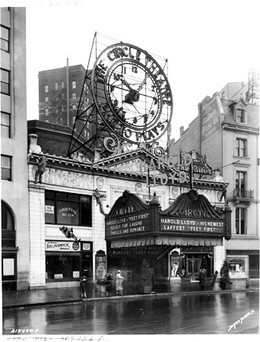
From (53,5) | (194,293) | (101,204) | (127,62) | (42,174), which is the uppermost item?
(127,62)

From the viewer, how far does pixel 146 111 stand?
39.6 metres

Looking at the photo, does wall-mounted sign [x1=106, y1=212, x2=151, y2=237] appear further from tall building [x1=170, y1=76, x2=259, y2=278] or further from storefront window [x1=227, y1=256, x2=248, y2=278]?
storefront window [x1=227, y1=256, x2=248, y2=278]

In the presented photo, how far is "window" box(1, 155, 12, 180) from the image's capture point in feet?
96.9

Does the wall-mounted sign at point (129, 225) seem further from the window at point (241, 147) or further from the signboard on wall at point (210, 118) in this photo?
the signboard on wall at point (210, 118)

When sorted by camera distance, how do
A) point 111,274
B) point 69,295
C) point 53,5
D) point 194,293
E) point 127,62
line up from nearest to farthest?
point 53,5
point 69,295
point 194,293
point 111,274
point 127,62

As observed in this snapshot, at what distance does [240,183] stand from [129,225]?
54.7ft

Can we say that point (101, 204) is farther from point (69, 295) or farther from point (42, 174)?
point (69, 295)

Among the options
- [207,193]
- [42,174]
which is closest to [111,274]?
[42,174]

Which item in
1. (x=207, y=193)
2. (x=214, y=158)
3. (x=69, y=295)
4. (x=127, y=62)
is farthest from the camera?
(x=214, y=158)

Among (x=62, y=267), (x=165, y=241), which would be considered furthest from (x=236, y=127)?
(x=62, y=267)

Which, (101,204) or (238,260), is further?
(238,260)

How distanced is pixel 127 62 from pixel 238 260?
21.3m

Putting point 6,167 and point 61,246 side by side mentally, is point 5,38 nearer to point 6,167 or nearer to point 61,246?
point 6,167

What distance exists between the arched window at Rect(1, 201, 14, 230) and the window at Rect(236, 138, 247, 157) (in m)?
23.3
